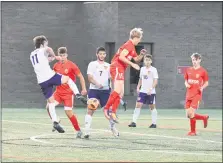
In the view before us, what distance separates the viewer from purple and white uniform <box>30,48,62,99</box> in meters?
15.7

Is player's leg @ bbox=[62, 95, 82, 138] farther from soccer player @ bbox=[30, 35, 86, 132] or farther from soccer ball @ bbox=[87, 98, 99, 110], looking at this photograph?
soccer player @ bbox=[30, 35, 86, 132]

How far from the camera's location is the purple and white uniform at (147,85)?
2223cm

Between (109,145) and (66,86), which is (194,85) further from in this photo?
(109,145)

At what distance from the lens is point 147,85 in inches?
884

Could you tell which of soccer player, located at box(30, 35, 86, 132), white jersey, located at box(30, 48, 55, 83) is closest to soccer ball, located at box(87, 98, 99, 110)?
soccer player, located at box(30, 35, 86, 132)

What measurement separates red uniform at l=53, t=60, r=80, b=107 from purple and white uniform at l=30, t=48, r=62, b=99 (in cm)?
138

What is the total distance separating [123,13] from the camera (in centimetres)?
3500

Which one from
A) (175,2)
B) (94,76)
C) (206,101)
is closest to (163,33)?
(175,2)

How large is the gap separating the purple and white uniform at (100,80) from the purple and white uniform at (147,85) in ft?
15.6

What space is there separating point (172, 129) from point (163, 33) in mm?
15651

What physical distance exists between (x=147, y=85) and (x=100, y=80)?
517 cm

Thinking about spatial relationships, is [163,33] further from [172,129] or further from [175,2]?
[172,129]

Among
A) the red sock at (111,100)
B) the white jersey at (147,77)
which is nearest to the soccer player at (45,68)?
the red sock at (111,100)

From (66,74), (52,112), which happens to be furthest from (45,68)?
(66,74)
